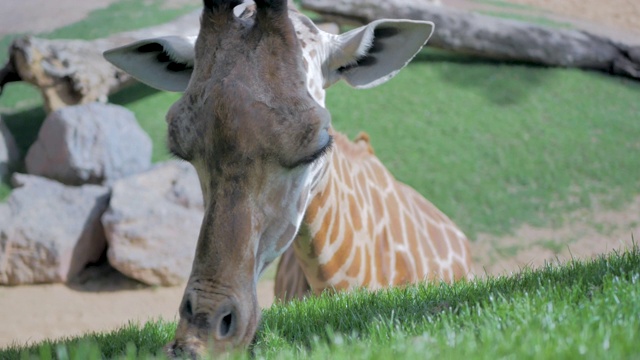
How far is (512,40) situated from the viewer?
11641 mm

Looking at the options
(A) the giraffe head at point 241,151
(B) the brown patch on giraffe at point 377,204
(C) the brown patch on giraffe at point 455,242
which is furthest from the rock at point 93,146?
(A) the giraffe head at point 241,151

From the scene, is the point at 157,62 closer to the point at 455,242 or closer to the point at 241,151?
the point at 241,151

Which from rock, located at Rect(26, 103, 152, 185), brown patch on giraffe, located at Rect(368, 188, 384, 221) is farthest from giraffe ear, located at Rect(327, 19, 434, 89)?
rock, located at Rect(26, 103, 152, 185)

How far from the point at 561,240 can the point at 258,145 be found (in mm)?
6667

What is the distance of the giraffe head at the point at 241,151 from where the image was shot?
2629 millimetres

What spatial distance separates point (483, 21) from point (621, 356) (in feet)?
34.2

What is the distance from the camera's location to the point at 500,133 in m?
10.5

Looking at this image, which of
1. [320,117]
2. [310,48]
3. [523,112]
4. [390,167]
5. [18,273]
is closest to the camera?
[320,117]

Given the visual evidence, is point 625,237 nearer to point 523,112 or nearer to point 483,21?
point 523,112

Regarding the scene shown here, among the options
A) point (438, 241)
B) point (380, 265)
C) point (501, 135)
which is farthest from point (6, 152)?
point (380, 265)

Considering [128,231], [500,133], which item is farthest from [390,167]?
[128,231]

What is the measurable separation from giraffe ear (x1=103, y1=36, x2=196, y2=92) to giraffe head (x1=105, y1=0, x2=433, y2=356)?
74cm

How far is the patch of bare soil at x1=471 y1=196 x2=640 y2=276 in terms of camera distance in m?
8.66

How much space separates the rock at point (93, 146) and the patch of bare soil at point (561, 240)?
4.34 metres
